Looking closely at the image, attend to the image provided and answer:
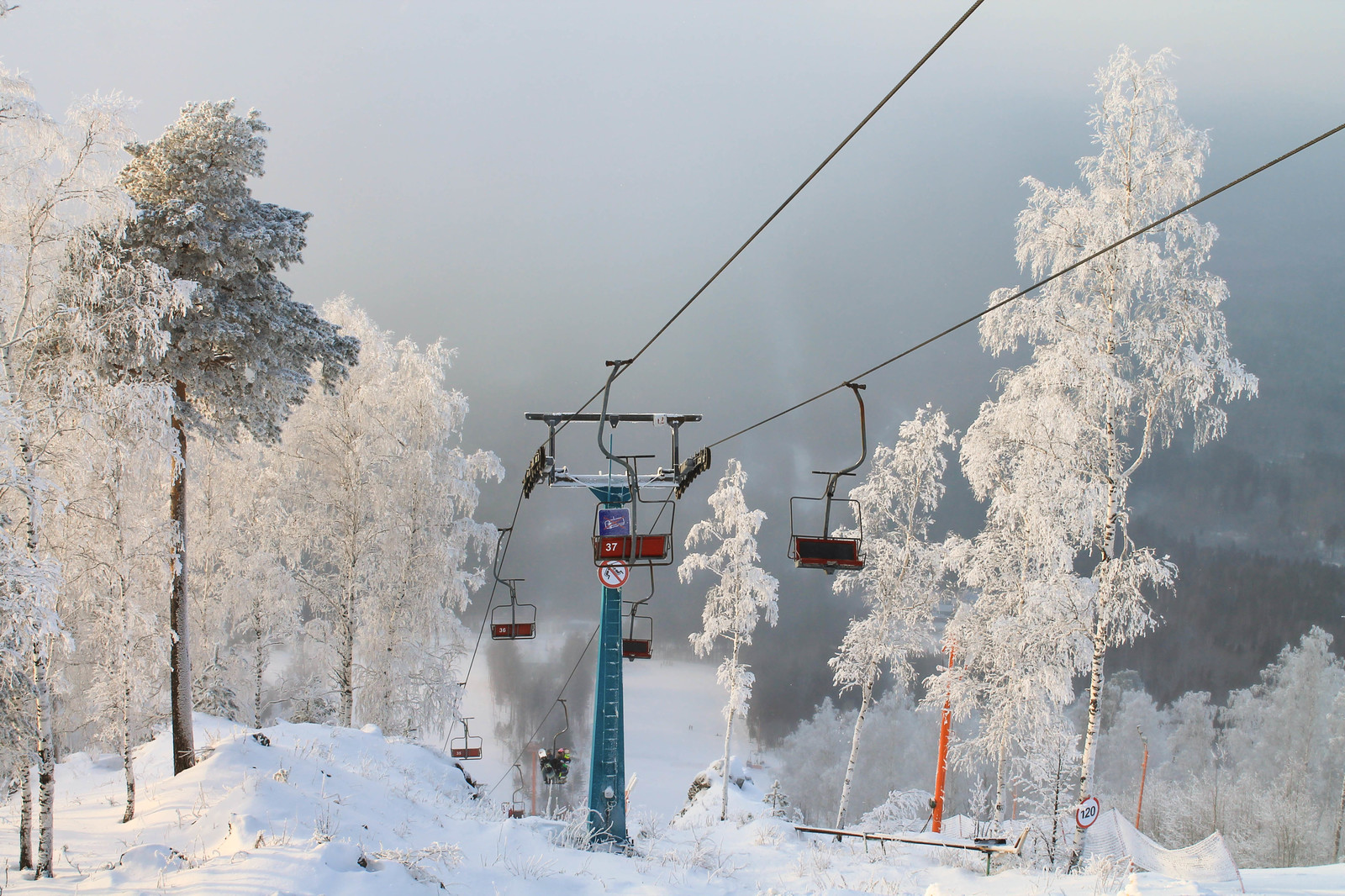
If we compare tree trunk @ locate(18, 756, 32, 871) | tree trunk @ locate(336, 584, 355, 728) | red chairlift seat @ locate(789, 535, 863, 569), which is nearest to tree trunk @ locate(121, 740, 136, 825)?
tree trunk @ locate(18, 756, 32, 871)

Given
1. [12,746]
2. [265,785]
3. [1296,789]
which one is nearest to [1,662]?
[12,746]

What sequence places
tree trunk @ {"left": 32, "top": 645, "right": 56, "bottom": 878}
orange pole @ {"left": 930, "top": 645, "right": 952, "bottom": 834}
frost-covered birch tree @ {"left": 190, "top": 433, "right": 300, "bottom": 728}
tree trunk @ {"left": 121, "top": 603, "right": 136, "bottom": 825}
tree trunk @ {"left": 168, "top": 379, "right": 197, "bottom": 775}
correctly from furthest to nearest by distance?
frost-covered birch tree @ {"left": 190, "top": 433, "right": 300, "bottom": 728} < orange pole @ {"left": 930, "top": 645, "right": 952, "bottom": 834} < tree trunk @ {"left": 168, "top": 379, "right": 197, "bottom": 775} < tree trunk @ {"left": 121, "top": 603, "right": 136, "bottom": 825} < tree trunk @ {"left": 32, "top": 645, "right": 56, "bottom": 878}

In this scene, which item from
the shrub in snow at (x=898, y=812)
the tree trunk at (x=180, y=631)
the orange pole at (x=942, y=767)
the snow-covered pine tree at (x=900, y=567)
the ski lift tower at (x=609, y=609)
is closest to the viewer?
the tree trunk at (x=180, y=631)

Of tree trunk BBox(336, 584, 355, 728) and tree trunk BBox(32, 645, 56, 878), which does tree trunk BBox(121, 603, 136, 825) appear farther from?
tree trunk BBox(336, 584, 355, 728)

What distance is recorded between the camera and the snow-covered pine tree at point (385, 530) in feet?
51.0

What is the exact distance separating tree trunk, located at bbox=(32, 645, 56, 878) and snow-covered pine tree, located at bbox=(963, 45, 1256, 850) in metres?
13.4

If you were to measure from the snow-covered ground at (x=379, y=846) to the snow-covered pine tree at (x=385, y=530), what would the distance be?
2496mm

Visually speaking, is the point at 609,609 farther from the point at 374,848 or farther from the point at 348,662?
the point at 348,662

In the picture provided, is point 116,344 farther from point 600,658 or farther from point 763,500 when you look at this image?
point 763,500

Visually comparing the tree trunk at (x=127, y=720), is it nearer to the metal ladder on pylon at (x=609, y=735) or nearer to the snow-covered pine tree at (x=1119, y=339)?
the metal ladder on pylon at (x=609, y=735)

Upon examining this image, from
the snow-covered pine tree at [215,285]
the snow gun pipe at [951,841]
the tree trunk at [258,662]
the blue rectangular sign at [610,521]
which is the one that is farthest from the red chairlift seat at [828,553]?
the tree trunk at [258,662]

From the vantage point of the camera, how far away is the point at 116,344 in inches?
325

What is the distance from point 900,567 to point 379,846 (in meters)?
11.7

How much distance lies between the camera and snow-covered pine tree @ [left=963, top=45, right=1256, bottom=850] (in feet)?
32.7
